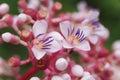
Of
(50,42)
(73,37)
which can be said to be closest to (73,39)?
(73,37)

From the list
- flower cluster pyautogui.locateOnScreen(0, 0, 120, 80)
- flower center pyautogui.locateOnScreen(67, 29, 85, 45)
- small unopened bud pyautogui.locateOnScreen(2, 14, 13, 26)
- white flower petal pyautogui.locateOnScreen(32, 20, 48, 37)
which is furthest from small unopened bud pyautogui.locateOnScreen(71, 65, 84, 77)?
small unopened bud pyautogui.locateOnScreen(2, 14, 13, 26)

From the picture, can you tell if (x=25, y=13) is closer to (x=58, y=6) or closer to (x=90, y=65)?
(x=58, y=6)

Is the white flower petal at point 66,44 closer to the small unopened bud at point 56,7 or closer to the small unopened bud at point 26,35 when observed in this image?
the small unopened bud at point 26,35

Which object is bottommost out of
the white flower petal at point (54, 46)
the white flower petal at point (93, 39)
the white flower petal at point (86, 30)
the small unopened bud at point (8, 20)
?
the white flower petal at point (93, 39)

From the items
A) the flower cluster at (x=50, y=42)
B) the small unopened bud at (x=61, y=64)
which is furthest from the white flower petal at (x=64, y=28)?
the small unopened bud at (x=61, y=64)

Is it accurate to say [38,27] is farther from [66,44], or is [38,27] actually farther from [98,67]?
[98,67]

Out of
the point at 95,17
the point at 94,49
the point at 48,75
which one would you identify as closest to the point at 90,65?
the point at 94,49
